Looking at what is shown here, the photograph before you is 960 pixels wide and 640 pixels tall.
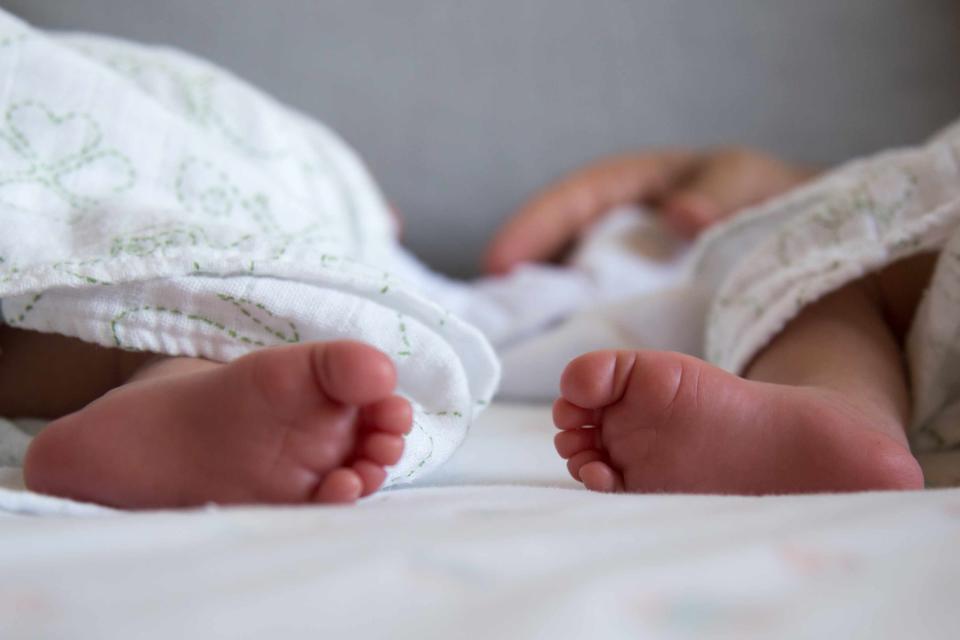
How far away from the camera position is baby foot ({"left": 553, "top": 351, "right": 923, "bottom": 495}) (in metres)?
0.45

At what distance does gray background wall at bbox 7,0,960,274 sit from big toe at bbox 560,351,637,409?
1.02 meters

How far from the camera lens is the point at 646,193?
1360 millimetres

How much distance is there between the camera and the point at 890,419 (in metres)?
0.53

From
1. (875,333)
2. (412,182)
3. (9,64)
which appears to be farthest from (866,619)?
(412,182)

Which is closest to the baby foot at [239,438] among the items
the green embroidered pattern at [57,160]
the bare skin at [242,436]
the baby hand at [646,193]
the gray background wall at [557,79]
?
the bare skin at [242,436]

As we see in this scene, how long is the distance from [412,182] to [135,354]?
923 mm

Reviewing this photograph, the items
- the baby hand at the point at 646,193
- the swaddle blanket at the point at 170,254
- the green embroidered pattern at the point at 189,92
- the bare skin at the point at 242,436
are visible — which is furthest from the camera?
the baby hand at the point at 646,193

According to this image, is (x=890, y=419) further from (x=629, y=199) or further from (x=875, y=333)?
(x=629, y=199)

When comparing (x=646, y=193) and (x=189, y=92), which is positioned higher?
(x=189, y=92)

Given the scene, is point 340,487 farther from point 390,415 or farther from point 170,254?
point 170,254

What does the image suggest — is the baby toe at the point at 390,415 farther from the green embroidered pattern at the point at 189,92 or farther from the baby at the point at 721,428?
the green embroidered pattern at the point at 189,92

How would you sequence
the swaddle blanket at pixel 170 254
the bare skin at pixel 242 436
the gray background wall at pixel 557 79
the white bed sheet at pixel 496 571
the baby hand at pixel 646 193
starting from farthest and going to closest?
1. the gray background wall at pixel 557 79
2. the baby hand at pixel 646 193
3. the swaddle blanket at pixel 170 254
4. the bare skin at pixel 242 436
5. the white bed sheet at pixel 496 571

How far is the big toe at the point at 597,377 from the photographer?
17.8 inches

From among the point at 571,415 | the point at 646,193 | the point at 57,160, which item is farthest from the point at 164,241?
the point at 646,193
